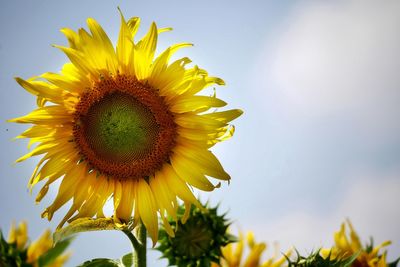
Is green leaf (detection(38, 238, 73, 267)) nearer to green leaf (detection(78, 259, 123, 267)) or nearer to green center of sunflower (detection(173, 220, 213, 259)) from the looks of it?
green leaf (detection(78, 259, 123, 267))

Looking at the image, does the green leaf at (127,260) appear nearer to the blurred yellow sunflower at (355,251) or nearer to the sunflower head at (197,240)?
the sunflower head at (197,240)

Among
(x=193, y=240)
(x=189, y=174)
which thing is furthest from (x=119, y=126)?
(x=193, y=240)

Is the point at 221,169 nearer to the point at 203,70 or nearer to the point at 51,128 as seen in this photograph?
the point at 203,70

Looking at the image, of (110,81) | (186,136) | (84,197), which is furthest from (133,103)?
(84,197)

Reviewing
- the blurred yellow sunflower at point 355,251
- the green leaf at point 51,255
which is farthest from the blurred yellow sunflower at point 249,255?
the green leaf at point 51,255

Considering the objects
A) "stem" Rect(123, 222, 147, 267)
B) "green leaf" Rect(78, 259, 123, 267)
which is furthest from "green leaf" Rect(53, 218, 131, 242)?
"green leaf" Rect(78, 259, 123, 267)
